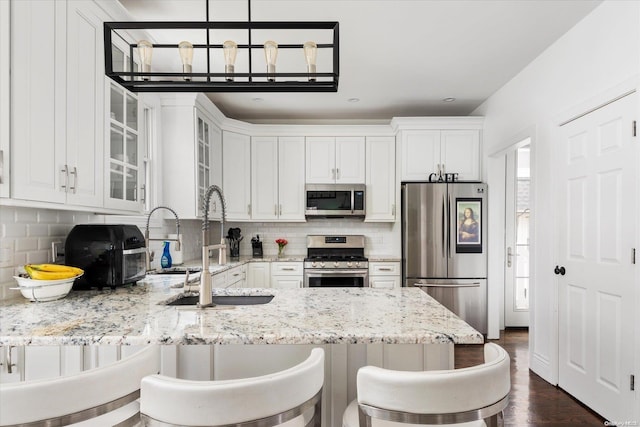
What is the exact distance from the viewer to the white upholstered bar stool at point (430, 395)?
906mm

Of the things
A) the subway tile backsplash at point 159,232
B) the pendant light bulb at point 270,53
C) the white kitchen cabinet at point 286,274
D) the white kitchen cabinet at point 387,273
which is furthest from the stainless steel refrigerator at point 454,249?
the pendant light bulb at point 270,53

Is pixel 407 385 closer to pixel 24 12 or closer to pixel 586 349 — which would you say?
pixel 24 12

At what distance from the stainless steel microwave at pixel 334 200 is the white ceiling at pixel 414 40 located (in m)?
0.98

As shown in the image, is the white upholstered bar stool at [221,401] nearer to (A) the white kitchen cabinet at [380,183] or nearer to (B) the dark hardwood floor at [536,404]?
(B) the dark hardwood floor at [536,404]

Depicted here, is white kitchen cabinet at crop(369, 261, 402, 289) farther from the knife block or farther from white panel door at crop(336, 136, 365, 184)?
the knife block

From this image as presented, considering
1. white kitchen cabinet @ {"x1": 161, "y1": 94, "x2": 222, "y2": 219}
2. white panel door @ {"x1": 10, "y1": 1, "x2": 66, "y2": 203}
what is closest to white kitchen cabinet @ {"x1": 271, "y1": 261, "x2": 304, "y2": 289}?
white kitchen cabinet @ {"x1": 161, "y1": 94, "x2": 222, "y2": 219}

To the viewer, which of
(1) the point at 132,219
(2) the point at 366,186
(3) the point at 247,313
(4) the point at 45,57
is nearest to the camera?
(3) the point at 247,313

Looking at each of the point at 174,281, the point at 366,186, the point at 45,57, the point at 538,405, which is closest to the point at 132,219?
the point at 174,281

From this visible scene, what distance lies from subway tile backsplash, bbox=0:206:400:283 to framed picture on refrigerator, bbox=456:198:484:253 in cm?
75

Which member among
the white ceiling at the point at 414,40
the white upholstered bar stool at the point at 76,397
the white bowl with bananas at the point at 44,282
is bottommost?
the white upholstered bar stool at the point at 76,397

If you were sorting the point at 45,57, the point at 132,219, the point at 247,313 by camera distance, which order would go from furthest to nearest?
the point at 132,219
the point at 45,57
the point at 247,313

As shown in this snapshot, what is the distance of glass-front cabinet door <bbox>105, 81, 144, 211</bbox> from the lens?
7.50ft

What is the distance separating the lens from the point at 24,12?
1.54 metres

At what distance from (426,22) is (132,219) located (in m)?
2.73
